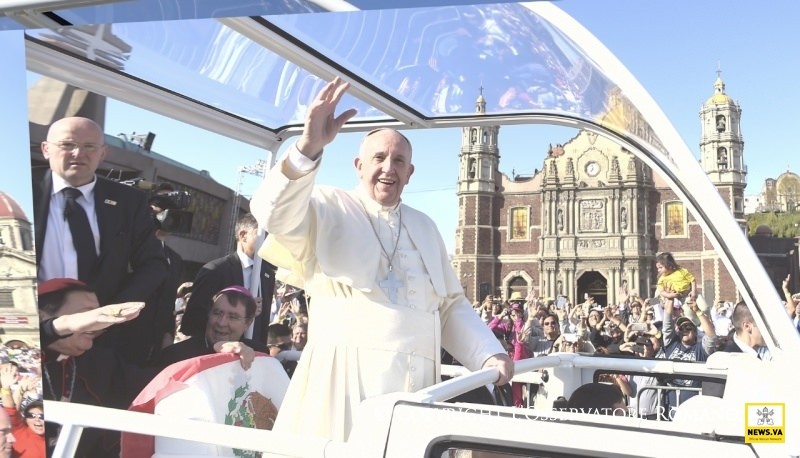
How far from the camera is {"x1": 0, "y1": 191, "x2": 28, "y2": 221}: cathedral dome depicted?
147 cm

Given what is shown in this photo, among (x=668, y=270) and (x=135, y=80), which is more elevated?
(x=135, y=80)

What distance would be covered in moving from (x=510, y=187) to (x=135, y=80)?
52.8 m

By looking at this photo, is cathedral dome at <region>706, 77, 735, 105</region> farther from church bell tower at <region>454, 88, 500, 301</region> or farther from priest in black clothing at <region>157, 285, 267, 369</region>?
priest in black clothing at <region>157, 285, 267, 369</region>

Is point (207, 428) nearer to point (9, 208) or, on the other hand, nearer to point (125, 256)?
point (9, 208)

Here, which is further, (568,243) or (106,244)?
(568,243)

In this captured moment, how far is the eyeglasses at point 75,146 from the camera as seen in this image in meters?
2.16

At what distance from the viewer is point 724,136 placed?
47844mm

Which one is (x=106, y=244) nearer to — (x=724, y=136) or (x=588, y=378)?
(x=588, y=378)

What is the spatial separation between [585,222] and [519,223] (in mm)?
5014

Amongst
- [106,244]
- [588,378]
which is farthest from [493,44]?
[588,378]

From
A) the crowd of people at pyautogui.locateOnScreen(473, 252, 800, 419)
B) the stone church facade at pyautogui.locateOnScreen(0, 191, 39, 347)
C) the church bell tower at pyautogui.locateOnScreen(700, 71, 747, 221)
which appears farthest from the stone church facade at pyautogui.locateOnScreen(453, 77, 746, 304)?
the stone church facade at pyautogui.locateOnScreen(0, 191, 39, 347)

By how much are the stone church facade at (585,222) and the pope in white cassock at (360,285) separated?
46076 millimetres

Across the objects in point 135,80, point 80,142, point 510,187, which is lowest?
point 80,142

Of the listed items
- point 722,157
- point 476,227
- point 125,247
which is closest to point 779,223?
point 722,157
